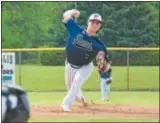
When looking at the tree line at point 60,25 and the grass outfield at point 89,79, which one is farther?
the tree line at point 60,25

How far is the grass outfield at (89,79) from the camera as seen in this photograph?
1847 centimetres

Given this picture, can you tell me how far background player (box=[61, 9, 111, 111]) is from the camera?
10.1 m

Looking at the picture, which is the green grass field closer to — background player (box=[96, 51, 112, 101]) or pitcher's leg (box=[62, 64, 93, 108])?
background player (box=[96, 51, 112, 101])

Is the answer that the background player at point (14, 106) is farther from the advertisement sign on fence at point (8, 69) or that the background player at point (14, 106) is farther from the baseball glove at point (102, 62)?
the baseball glove at point (102, 62)

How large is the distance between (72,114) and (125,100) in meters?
3.70

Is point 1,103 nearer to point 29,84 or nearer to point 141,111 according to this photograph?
point 141,111

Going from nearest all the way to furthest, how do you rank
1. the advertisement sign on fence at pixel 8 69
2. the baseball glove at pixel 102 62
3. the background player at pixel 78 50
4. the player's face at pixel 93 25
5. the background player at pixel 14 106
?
the background player at pixel 14 106
the advertisement sign on fence at pixel 8 69
the background player at pixel 78 50
the player's face at pixel 93 25
the baseball glove at pixel 102 62

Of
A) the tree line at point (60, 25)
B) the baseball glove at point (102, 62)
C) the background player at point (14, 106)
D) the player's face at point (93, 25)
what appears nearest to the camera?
the background player at point (14, 106)

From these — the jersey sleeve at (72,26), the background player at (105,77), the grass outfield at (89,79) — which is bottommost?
the grass outfield at (89,79)

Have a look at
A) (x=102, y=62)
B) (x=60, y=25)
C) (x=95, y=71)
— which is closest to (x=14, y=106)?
(x=102, y=62)

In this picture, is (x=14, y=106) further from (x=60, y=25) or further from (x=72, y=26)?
(x=60, y=25)

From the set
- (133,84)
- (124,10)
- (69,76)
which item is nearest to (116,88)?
(133,84)

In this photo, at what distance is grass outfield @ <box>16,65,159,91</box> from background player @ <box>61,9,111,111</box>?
279 inches

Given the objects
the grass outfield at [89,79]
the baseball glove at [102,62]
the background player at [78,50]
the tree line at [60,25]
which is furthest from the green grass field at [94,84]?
the tree line at [60,25]
